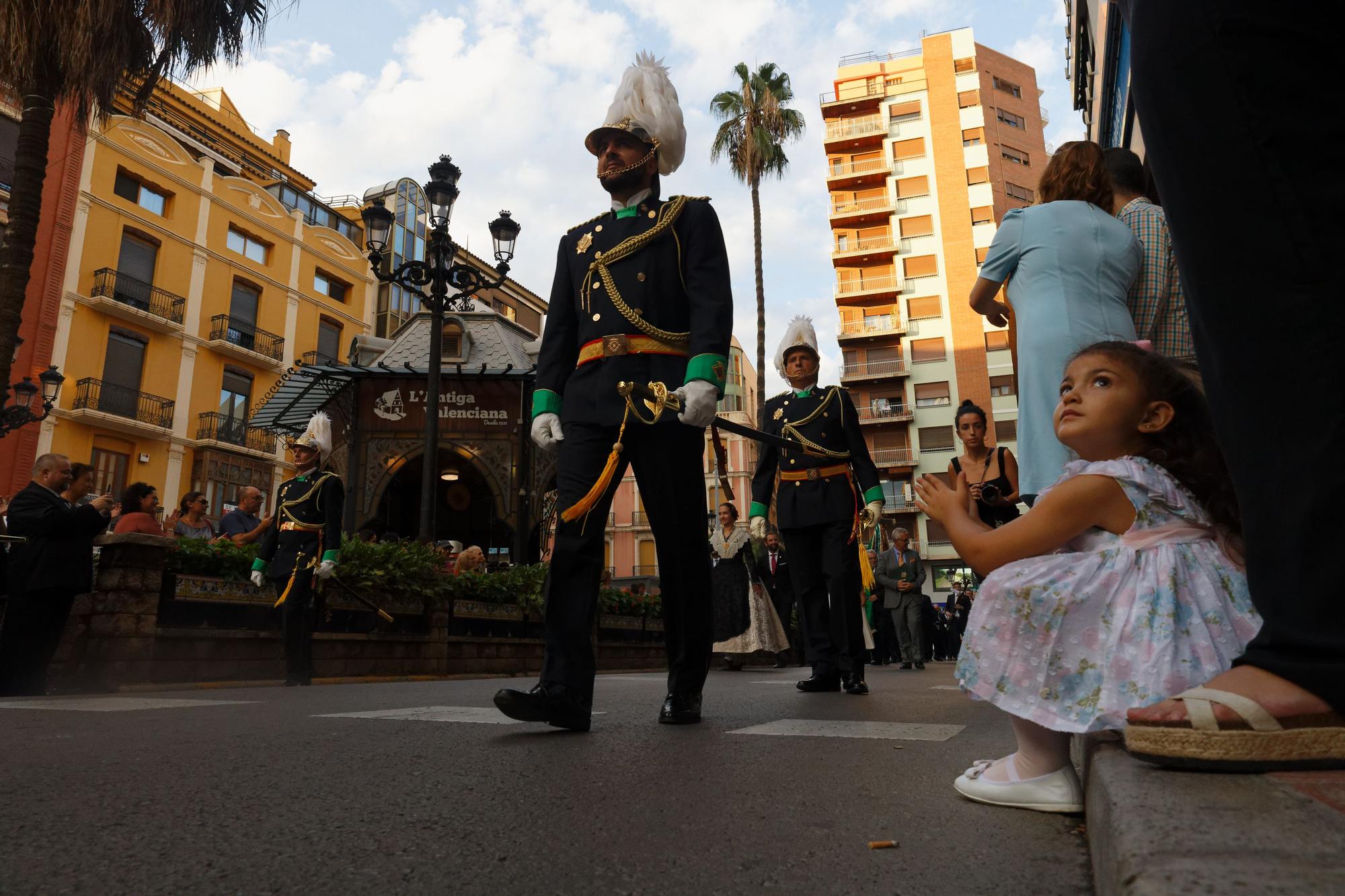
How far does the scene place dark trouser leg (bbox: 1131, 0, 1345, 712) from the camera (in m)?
1.17

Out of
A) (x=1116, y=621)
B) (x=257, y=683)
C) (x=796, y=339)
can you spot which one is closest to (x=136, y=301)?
(x=257, y=683)

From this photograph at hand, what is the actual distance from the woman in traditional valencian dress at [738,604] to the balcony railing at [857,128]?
46.9m

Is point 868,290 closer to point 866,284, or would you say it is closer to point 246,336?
point 866,284

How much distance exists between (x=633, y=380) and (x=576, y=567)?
0.72m

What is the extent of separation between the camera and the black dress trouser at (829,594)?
5.84m

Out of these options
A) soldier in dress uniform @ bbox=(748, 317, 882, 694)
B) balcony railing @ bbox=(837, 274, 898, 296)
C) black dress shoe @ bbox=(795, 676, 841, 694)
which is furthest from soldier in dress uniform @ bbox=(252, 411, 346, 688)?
balcony railing @ bbox=(837, 274, 898, 296)

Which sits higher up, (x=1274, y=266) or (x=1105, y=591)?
(x=1274, y=266)

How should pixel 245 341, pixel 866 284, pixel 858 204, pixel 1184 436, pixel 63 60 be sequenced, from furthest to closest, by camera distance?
pixel 858 204
pixel 866 284
pixel 245 341
pixel 63 60
pixel 1184 436

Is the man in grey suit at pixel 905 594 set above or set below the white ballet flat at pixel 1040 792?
above

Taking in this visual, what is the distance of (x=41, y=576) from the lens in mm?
6113

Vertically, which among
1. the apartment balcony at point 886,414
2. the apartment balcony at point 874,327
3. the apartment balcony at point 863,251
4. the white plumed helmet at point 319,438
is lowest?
the white plumed helmet at point 319,438

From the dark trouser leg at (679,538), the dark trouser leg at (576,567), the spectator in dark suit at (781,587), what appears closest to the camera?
the dark trouser leg at (576,567)

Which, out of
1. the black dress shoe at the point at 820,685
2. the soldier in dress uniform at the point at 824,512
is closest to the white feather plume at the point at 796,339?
the soldier in dress uniform at the point at 824,512

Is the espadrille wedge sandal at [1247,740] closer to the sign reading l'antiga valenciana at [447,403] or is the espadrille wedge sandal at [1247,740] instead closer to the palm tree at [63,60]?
the palm tree at [63,60]
